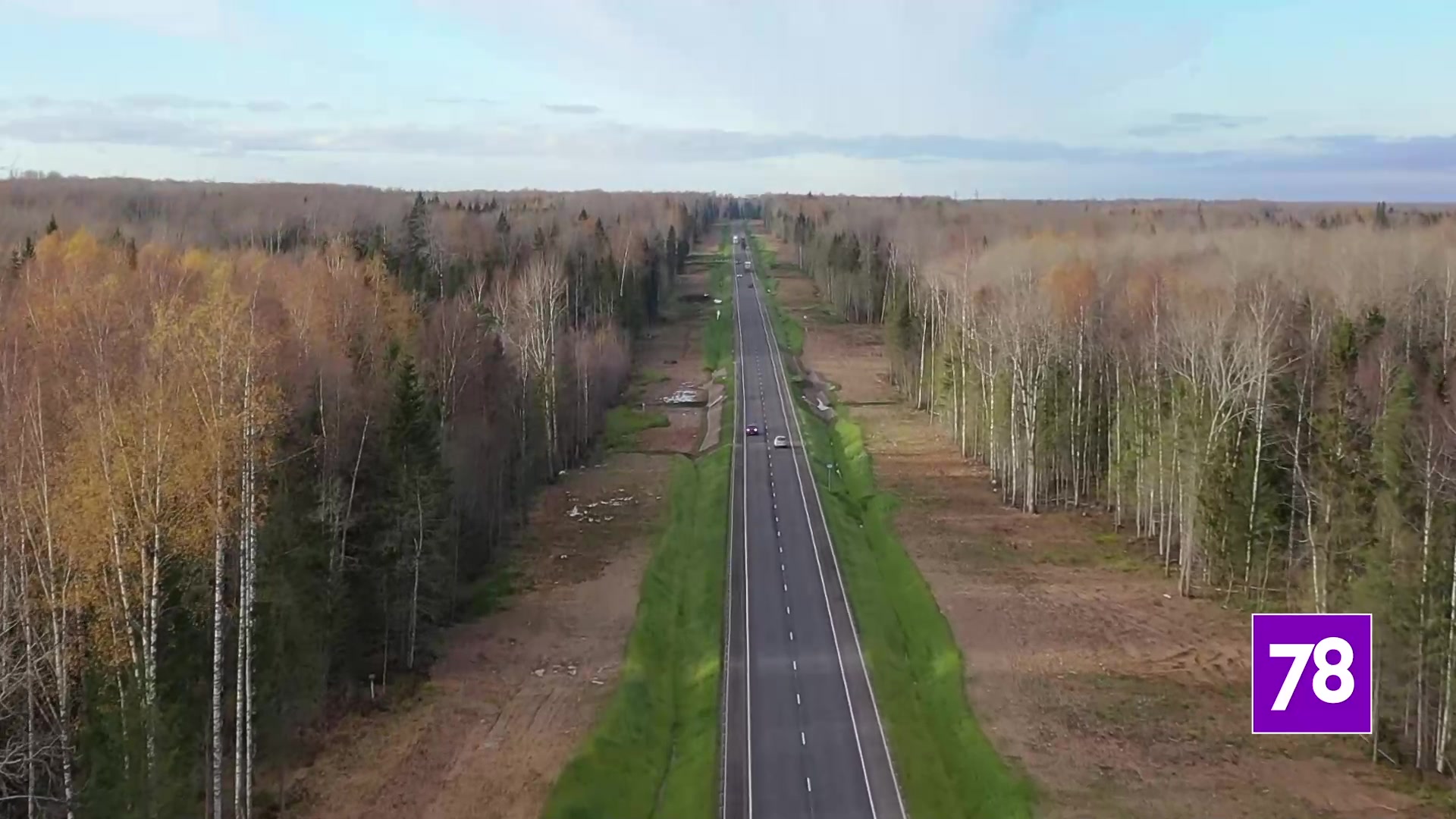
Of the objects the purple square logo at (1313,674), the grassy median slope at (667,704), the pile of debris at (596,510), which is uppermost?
the purple square logo at (1313,674)

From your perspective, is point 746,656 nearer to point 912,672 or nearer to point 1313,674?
point 912,672

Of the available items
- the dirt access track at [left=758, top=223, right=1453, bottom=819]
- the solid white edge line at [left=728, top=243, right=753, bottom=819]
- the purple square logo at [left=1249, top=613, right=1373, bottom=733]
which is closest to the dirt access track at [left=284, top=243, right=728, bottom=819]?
the solid white edge line at [left=728, top=243, right=753, bottom=819]

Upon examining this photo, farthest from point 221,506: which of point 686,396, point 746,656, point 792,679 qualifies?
point 686,396

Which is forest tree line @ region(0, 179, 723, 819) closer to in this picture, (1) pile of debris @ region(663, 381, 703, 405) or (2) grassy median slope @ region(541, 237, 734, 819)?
(2) grassy median slope @ region(541, 237, 734, 819)

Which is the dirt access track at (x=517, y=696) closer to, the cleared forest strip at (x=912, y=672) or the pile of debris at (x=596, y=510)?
the pile of debris at (x=596, y=510)

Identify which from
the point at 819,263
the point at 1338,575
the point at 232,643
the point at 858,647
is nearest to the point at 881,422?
the point at 858,647

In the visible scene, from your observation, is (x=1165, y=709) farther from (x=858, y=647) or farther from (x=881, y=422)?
(x=881, y=422)

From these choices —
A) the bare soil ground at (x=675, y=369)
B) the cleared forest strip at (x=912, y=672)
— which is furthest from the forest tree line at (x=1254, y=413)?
the bare soil ground at (x=675, y=369)
